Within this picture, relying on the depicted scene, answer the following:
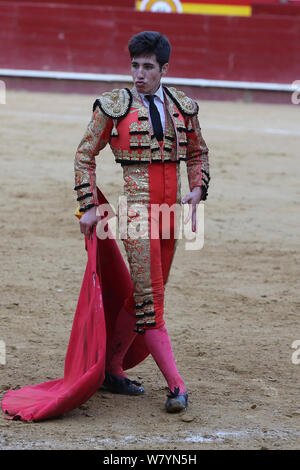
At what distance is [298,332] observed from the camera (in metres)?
3.60

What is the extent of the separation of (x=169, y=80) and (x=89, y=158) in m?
9.16

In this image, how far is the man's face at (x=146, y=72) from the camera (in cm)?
259

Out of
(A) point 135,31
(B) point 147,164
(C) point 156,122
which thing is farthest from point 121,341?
(A) point 135,31

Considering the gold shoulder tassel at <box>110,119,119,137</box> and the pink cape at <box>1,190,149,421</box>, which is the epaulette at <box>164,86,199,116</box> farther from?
the pink cape at <box>1,190,149,421</box>

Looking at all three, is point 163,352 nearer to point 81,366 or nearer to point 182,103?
point 81,366

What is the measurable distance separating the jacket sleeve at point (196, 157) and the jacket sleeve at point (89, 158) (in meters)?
0.29

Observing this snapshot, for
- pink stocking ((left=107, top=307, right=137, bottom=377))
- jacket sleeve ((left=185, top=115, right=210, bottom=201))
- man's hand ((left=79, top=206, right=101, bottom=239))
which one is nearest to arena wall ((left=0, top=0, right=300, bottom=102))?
jacket sleeve ((left=185, top=115, right=210, bottom=201))

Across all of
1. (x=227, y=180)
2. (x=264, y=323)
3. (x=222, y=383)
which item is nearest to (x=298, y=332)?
(x=264, y=323)

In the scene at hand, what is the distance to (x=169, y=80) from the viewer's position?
11.6m

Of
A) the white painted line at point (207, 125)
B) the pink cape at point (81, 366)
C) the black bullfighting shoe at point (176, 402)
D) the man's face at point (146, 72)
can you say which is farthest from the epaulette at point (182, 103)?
the white painted line at point (207, 125)

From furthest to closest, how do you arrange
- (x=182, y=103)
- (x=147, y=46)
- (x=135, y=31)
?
(x=135, y=31) < (x=182, y=103) < (x=147, y=46)

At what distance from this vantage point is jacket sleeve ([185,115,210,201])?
9.10 ft

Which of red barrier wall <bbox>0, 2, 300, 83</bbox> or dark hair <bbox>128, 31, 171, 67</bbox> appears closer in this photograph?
dark hair <bbox>128, 31, 171, 67</bbox>

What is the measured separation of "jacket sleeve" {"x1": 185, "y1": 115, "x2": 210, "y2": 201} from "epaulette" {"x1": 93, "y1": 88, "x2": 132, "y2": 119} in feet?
0.74
